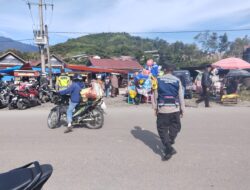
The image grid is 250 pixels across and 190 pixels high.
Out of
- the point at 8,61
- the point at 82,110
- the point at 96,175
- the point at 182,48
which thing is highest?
the point at 182,48

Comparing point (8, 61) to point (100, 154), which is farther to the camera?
point (8, 61)

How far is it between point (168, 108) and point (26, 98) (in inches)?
385

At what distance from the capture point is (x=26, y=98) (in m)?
13.5

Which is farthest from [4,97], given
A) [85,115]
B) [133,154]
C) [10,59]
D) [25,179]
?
[10,59]

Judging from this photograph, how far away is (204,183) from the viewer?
422cm

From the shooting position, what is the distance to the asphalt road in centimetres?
433

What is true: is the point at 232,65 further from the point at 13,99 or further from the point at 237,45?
the point at 237,45

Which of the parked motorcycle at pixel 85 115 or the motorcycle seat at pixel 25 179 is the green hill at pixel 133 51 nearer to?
the parked motorcycle at pixel 85 115

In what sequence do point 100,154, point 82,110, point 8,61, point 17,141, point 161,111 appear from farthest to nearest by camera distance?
point 8,61, point 82,110, point 17,141, point 100,154, point 161,111

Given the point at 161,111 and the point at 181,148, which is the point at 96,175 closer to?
the point at 161,111

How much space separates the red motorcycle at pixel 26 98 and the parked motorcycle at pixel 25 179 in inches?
454

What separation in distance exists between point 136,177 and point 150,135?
2.88 m

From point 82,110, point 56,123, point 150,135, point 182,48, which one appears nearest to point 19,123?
point 56,123

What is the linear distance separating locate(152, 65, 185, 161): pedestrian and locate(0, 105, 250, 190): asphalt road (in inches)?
14.6
